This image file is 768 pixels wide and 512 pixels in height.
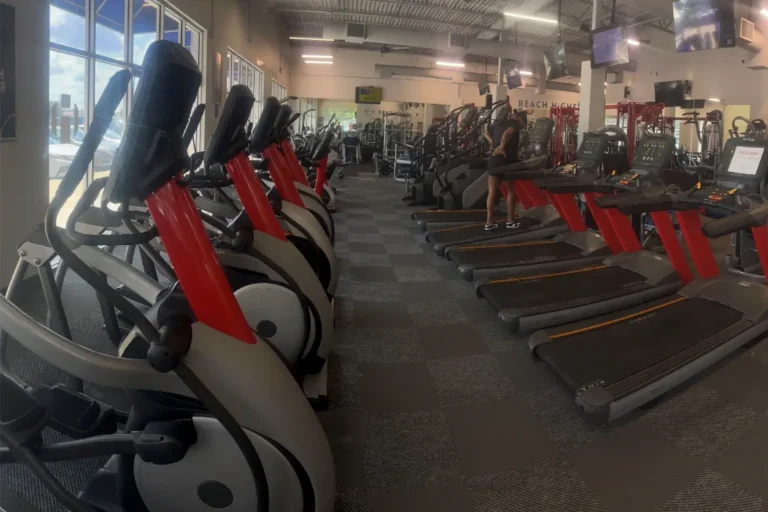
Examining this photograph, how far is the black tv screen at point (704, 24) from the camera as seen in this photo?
6590 millimetres

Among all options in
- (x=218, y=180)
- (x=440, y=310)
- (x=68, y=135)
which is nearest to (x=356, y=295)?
(x=440, y=310)

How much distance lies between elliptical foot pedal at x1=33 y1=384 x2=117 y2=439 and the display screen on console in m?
4.76

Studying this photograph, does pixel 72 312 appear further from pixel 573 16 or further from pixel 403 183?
pixel 573 16

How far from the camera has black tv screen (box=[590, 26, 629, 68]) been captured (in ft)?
24.0

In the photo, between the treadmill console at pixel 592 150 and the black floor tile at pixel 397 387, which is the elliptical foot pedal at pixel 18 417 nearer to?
the black floor tile at pixel 397 387

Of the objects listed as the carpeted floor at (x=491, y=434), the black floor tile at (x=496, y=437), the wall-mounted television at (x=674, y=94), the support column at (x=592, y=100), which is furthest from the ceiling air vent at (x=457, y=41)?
the black floor tile at (x=496, y=437)

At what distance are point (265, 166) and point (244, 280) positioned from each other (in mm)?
1251

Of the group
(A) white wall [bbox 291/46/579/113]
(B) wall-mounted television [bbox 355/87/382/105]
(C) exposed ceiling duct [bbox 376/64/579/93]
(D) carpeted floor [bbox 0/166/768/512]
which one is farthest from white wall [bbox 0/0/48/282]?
(C) exposed ceiling duct [bbox 376/64/579/93]

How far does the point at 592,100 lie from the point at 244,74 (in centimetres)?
740

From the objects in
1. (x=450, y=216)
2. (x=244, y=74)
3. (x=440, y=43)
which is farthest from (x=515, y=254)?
(x=440, y=43)

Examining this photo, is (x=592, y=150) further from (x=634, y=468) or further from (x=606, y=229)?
(x=634, y=468)

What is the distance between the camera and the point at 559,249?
5242 millimetres

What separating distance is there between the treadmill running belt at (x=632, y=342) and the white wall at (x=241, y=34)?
6384 millimetres

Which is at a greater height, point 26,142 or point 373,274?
point 26,142
